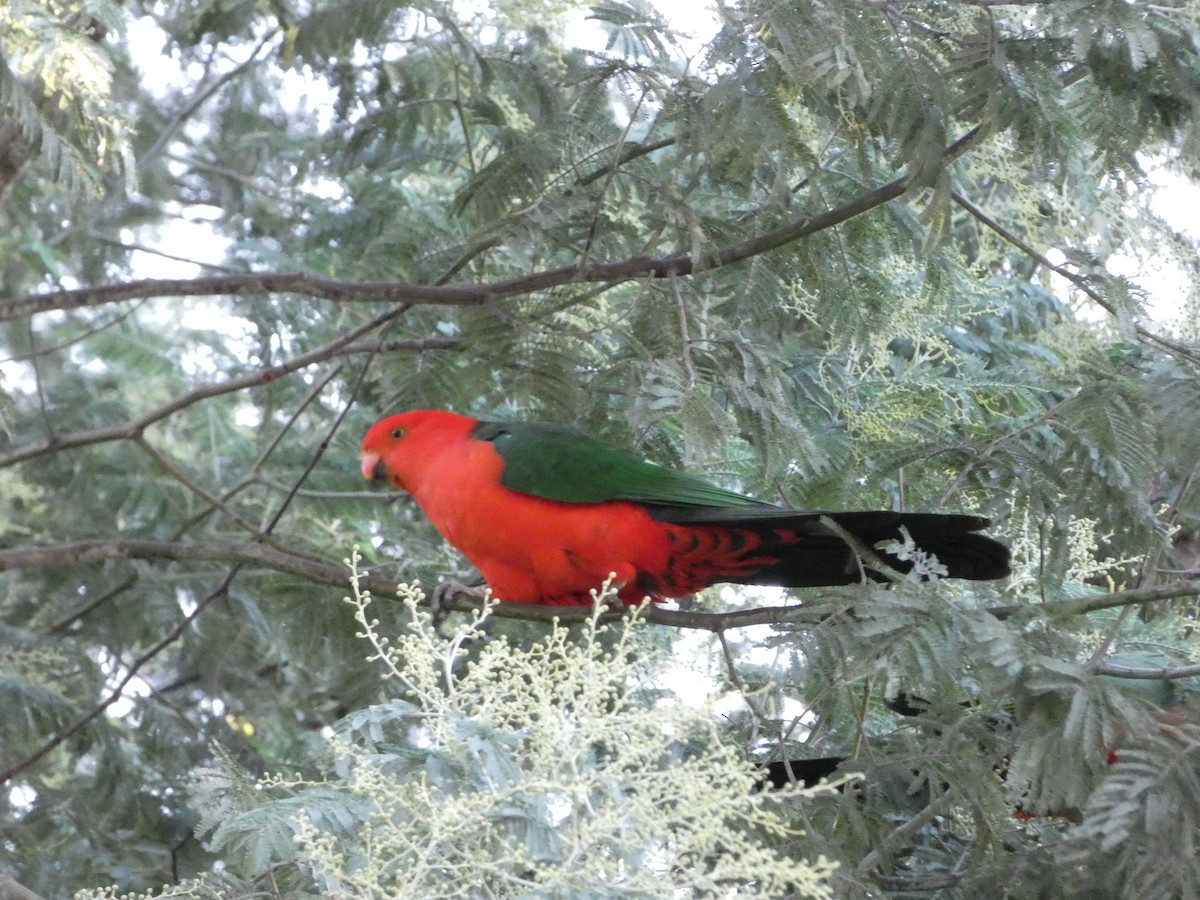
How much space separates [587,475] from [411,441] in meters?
0.64

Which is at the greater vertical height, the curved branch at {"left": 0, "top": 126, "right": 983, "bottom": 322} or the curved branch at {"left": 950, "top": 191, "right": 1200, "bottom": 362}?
the curved branch at {"left": 0, "top": 126, "right": 983, "bottom": 322}

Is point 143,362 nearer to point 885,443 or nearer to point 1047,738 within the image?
point 885,443

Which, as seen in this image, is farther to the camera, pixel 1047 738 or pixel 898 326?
pixel 898 326

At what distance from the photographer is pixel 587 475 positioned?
3105 millimetres

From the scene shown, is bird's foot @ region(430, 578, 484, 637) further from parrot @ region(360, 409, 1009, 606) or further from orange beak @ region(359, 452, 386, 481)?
orange beak @ region(359, 452, 386, 481)

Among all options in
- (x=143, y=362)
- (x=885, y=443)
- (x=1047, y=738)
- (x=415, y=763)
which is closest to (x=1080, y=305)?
(x=885, y=443)

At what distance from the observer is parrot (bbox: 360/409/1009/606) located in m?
2.88

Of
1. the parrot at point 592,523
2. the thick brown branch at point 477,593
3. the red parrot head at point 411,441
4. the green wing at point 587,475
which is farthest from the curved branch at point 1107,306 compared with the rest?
the red parrot head at point 411,441

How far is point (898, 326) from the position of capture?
129 inches

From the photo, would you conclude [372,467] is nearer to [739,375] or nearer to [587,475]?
[587,475]

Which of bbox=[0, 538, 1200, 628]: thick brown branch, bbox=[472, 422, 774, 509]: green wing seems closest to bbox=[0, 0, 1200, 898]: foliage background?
bbox=[0, 538, 1200, 628]: thick brown branch

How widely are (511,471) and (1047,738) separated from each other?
1.56 meters

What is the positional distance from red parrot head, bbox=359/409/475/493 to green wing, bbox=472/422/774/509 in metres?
0.27

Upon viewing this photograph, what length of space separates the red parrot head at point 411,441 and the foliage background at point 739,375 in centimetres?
14
